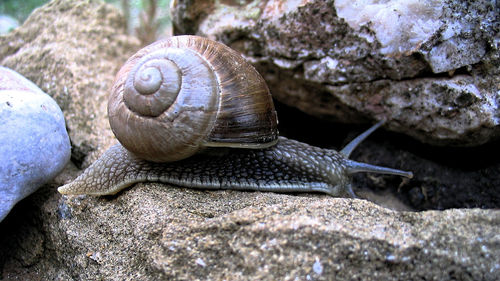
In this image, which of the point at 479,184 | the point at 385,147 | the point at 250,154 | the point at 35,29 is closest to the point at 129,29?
the point at 35,29

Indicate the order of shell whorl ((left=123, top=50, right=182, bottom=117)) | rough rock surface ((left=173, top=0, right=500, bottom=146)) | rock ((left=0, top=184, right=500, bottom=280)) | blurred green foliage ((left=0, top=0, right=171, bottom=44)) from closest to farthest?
1. rock ((left=0, top=184, right=500, bottom=280))
2. shell whorl ((left=123, top=50, right=182, bottom=117))
3. rough rock surface ((left=173, top=0, right=500, bottom=146))
4. blurred green foliage ((left=0, top=0, right=171, bottom=44))

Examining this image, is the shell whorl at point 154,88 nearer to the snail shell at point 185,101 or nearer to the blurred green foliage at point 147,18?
the snail shell at point 185,101

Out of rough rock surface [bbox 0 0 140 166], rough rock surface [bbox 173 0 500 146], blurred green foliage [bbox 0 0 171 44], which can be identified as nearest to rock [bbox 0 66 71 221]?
rough rock surface [bbox 0 0 140 166]

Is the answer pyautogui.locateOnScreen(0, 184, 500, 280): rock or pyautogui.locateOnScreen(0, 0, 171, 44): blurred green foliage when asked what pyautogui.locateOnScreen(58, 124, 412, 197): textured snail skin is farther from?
pyautogui.locateOnScreen(0, 0, 171, 44): blurred green foliage

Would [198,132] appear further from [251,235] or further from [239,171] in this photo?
[251,235]

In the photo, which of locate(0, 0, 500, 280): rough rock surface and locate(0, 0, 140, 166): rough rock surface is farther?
locate(0, 0, 140, 166): rough rock surface

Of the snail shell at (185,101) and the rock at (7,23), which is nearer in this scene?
the snail shell at (185,101)

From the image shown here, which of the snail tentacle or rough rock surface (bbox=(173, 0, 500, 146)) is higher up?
rough rock surface (bbox=(173, 0, 500, 146))

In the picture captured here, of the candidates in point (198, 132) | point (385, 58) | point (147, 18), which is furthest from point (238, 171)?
point (147, 18)

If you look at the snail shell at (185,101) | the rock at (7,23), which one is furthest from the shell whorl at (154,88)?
the rock at (7,23)
